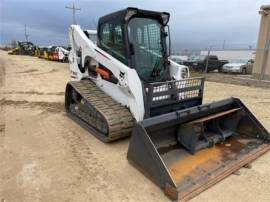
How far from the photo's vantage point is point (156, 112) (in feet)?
13.1

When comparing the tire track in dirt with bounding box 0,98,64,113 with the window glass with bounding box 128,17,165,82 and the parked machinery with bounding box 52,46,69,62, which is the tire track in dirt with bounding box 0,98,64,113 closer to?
the window glass with bounding box 128,17,165,82

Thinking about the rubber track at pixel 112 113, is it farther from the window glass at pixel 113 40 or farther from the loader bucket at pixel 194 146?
the window glass at pixel 113 40

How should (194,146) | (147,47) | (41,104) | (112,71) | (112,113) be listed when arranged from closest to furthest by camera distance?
(194,146), (112,113), (112,71), (147,47), (41,104)

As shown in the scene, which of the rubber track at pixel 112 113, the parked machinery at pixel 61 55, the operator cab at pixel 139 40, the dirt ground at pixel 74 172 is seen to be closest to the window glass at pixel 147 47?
the operator cab at pixel 139 40

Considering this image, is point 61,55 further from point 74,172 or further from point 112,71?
point 74,172

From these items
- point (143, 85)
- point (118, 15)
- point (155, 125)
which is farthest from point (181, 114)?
point (118, 15)

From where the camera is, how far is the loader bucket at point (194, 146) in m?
2.97

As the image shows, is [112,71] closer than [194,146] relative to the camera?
No

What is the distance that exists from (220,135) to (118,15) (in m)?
2.73

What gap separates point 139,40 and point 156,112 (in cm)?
139

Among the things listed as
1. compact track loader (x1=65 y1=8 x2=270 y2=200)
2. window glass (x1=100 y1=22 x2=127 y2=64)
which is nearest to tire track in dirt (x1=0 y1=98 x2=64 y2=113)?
compact track loader (x1=65 y1=8 x2=270 y2=200)

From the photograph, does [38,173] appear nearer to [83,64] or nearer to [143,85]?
[143,85]

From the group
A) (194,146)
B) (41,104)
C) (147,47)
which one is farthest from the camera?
(41,104)

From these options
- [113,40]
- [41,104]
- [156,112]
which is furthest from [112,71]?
[41,104]
